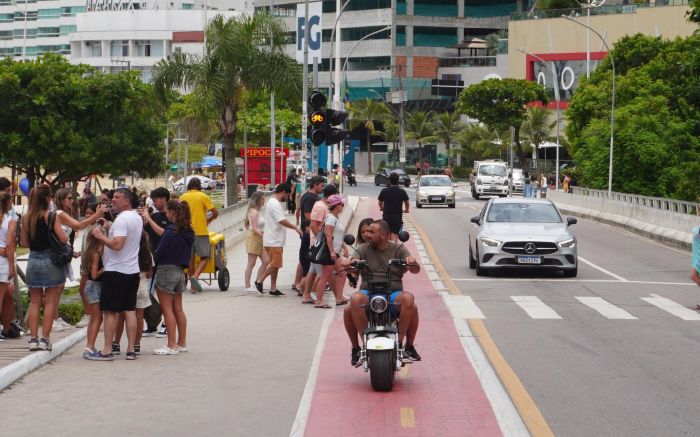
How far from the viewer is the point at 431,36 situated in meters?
128

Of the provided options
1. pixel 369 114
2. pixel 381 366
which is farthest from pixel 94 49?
pixel 381 366

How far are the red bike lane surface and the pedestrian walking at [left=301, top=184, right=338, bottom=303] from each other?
391 cm

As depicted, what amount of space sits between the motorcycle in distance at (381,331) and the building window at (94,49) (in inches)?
5629

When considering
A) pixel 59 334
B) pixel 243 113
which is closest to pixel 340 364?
pixel 59 334

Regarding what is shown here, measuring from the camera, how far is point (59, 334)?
1476 cm

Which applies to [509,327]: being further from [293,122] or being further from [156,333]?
[293,122]

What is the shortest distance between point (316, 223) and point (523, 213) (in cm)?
743

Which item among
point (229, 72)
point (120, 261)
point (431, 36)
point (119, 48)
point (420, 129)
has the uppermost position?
point (119, 48)

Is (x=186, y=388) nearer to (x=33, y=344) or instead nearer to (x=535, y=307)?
(x=33, y=344)

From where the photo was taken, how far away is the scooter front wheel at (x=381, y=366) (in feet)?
36.1

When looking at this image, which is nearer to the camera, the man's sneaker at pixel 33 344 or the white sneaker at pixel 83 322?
the man's sneaker at pixel 33 344

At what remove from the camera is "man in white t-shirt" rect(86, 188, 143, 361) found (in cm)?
1289

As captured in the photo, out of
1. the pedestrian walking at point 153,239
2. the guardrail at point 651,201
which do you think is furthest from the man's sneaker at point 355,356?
the guardrail at point 651,201

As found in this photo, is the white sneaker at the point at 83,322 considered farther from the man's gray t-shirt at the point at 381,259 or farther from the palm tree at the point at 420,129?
the palm tree at the point at 420,129
